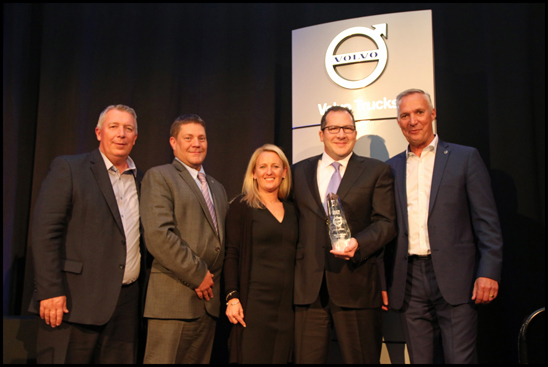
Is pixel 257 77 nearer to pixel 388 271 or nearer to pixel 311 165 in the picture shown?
pixel 311 165

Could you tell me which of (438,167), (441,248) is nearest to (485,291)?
(441,248)

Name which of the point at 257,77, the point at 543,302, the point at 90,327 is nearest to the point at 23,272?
the point at 90,327

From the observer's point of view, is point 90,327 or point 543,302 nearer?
point 90,327

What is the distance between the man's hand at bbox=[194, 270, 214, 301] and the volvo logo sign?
1850 mm

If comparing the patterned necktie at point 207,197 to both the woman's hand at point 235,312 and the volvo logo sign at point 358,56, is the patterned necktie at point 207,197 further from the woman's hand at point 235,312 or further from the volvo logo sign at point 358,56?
the volvo logo sign at point 358,56

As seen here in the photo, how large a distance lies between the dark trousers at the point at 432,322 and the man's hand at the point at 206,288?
1.10 metres

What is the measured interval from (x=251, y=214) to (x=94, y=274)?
93 cm

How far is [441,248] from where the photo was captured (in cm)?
219

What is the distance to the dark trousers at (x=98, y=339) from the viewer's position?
86.8 inches

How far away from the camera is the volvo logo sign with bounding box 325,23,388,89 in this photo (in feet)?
10.3

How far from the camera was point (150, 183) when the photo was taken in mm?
2391

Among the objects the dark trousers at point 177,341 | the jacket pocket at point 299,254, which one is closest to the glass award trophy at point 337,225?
the jacket pocket at point 299,254

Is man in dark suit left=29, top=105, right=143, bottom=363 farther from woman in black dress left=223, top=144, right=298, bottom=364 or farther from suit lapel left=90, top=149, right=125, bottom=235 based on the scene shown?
woman in black dress left=223, top=144, right=298, bottom=364

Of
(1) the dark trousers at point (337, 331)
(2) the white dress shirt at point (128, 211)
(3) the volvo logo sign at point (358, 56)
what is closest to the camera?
(1) the dark trousers at point (337, 331)
